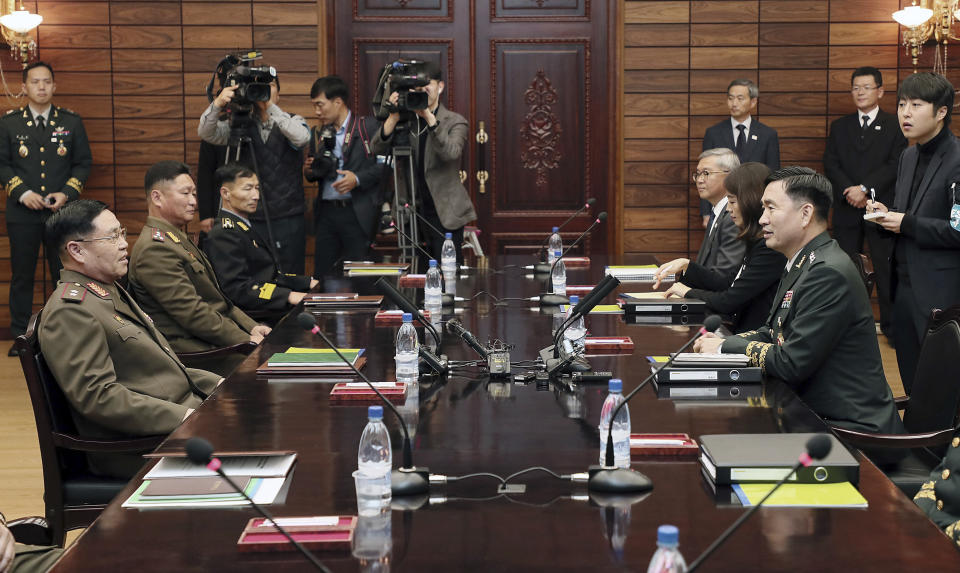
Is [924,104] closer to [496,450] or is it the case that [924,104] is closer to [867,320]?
[867,320]

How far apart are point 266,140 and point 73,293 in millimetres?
3521

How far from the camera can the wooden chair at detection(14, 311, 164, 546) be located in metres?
2.77

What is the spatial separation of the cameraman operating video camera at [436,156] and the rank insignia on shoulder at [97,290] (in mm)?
3062

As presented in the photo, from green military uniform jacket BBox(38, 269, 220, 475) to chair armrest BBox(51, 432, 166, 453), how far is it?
0.09 m

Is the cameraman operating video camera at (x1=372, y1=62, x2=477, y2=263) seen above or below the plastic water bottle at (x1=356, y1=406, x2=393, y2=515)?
above

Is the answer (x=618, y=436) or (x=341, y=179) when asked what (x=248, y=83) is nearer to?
(x=341, y=179)

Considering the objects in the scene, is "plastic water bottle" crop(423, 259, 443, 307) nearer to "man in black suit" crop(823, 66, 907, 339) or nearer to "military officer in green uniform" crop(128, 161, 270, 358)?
"military officer in green uniform" crop(128, 161, 270, 358)

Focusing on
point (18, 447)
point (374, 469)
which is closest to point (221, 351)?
point (18, 447)

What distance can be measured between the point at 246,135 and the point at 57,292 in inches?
124

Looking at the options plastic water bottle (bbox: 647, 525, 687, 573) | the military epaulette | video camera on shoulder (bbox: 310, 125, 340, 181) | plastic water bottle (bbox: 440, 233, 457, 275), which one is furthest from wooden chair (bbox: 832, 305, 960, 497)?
video camera on shoulder (bbox: 310, 125, 340, 181)

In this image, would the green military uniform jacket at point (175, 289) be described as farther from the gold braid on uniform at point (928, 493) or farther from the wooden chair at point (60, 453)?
the gold braid on uniform at point (928, 493)

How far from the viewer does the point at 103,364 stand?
115 inches

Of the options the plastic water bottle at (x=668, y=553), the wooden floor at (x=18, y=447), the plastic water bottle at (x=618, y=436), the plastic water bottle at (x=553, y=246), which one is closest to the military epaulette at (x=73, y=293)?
the wooden floor at (x=18, y=447)

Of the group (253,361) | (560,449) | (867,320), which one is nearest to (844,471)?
(560,449)
